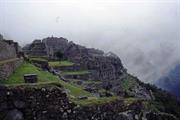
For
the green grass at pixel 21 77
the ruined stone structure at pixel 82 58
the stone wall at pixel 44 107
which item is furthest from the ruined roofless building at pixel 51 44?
the stone wall at pixel 44 107

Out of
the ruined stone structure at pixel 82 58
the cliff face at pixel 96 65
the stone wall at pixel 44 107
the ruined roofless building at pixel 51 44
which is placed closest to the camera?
the stone wall at pixel 44 107

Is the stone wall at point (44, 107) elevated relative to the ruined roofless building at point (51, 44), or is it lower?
lower

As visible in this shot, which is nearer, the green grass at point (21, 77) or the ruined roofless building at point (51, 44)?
the green grass at point (21, 77)

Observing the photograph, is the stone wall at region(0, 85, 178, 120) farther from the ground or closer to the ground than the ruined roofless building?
closer to the ground

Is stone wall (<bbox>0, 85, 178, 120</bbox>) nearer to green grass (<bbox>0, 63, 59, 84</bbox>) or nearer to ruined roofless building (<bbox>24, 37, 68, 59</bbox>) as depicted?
green grass (<bbox>0, 63, 59, 84</bbox>)

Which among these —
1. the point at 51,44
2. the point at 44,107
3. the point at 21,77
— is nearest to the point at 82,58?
the point at 51,44

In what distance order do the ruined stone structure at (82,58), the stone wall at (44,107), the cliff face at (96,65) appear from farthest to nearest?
the ruined stone structure at (82,58) → the cliff face at (96,65) → the stone wall at (44,107)

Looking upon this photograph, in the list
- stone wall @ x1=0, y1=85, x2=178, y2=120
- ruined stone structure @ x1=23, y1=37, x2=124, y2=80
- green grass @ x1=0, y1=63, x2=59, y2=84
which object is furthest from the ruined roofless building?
stone wall @ x1=0, y1=85, x2=178, y2=120

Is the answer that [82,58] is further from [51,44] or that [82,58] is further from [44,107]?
[44,107]

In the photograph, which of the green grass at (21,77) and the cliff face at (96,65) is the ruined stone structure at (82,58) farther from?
the green grass at (21,77)

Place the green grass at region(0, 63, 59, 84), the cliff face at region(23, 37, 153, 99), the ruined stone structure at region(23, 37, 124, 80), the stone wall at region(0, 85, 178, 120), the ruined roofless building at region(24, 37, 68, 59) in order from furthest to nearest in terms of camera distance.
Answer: the ruined roofless building at region(24, 37, 68, 59), the ruined stone structure at region(23, 37, 124, 80), the cliff face at region(23, 37, 153, 99), the green grass at region(0, 63, 59, 84), the stone wall at region(0, 85, 178, 120)

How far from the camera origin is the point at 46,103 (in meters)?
12.8

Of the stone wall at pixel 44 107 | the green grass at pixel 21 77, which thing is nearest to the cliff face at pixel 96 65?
the green grass at pixel 21 77

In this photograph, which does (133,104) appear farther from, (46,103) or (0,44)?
(0,44)
